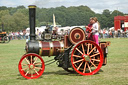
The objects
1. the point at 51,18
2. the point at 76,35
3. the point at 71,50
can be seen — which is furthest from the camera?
the point at 51,18

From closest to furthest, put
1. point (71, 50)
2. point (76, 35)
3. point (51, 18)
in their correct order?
point (71, 50) < point (76, 35) < point (51, 18)

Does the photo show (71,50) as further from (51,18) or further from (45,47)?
(51,18)

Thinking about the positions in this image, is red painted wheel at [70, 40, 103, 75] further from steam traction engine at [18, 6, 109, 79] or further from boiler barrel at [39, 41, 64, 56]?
boiler barrel at [39, 41, 64, 56]

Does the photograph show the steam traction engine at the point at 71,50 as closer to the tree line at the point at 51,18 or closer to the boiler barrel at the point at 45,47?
the boiler barrel at the point at 45,47

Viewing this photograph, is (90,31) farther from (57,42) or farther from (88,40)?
(57,42)

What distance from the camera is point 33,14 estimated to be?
24.8ft

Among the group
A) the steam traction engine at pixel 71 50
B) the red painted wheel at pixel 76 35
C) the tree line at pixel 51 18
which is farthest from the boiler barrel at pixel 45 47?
the tree line at pixel 51 18

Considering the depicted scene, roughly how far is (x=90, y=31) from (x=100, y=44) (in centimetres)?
50

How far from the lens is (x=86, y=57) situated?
7.46 m

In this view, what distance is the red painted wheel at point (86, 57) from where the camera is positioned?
7434 millimetres

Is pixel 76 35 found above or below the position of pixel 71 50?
above

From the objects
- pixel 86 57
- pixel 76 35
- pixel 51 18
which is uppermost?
pixel 51 18

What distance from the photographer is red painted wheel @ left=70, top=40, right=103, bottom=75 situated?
7434 mm

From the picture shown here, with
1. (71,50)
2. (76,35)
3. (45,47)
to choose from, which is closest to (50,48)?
(45,47)
